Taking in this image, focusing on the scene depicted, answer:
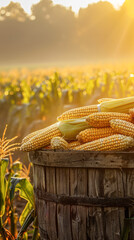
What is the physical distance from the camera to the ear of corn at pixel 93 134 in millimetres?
3500

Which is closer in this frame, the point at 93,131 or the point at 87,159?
the point at 87,159

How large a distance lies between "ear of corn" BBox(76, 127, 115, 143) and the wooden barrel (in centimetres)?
27

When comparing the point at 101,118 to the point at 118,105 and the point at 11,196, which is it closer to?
the point at 118,105

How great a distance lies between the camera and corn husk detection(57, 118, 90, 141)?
3654mm

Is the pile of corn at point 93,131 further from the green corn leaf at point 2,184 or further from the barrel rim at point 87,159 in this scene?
the green corn leaf at point 2,184

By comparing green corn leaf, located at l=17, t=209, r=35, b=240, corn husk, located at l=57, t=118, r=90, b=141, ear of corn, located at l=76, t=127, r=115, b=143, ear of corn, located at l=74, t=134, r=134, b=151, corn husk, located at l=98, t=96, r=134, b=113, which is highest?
corn husk, located at l=98, t=96, r=134, b=113

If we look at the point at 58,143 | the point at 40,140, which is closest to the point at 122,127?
the point at 58,143

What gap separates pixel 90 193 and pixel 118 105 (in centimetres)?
96

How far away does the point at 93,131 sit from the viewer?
3.54m

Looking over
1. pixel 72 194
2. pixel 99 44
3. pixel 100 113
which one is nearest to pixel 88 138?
pixel 100 113

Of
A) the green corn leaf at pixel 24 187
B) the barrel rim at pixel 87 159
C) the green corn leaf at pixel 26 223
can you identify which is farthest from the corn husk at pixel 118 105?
the green corn leaf at pixel 26 223

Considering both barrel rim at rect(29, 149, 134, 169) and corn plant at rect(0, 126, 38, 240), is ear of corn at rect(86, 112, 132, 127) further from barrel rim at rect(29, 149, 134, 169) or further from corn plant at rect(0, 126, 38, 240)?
corn plant at rect(0, 126, 38, 240)

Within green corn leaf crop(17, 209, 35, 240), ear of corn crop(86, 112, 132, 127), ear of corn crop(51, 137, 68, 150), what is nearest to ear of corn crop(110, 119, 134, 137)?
ear of corn crop(86, 112, 132, 127)

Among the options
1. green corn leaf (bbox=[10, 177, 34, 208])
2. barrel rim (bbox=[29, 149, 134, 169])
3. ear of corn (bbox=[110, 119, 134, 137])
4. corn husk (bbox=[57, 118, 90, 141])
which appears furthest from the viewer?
green corn leaf (bbox=[10, 177, 34, 208])
